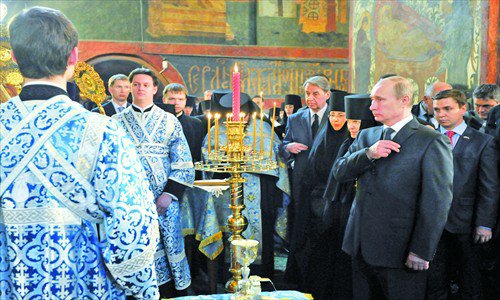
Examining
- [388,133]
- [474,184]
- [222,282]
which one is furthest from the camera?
[222,282]

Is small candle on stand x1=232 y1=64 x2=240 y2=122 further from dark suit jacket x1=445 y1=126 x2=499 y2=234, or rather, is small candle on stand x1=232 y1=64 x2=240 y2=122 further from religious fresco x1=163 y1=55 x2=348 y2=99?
religious fresco x1=163 y1=55 x2=348 y2=99

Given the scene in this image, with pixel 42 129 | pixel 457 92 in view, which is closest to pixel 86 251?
pixel 42 129

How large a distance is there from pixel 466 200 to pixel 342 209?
830 millimetres

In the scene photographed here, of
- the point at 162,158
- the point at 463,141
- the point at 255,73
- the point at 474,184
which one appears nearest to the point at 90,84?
the point at 162,158

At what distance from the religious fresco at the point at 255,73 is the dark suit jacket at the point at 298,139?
28.6 feet

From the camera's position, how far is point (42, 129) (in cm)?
144

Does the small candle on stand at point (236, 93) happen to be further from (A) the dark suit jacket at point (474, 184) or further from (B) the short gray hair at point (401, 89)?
(A) the dark suit jacket at point (474, 184)

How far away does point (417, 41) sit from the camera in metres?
7.20

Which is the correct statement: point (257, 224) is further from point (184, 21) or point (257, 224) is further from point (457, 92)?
point (184, 21)

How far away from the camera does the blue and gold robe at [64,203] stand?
4.71 feet

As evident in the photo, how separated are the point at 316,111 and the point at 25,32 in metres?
3.41

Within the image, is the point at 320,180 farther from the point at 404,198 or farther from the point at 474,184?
the point at 404,198

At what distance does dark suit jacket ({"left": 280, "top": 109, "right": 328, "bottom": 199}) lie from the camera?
4500 mm

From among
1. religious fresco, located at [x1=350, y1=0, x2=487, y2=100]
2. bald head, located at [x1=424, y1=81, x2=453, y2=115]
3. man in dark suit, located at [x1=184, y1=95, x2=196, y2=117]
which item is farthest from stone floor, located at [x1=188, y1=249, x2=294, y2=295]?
religious fresco, located at [x1=350, y1=0, x2=487, y2=100]
